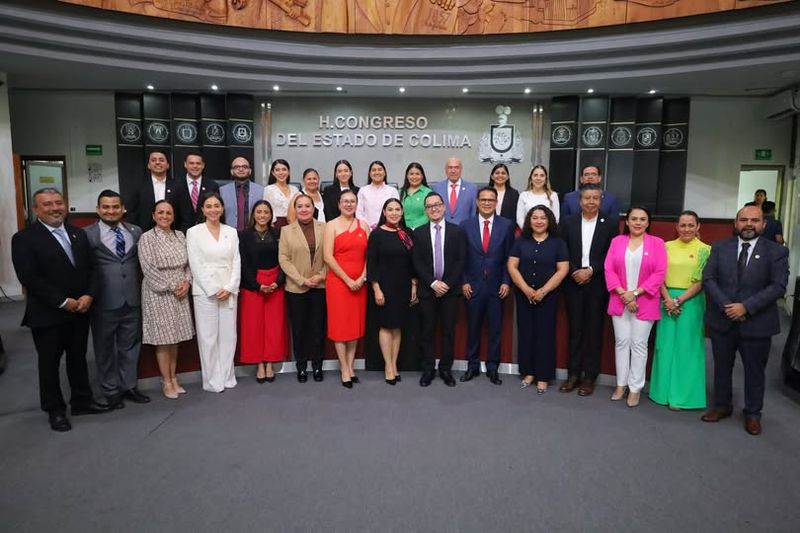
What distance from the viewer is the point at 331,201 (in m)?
5.06

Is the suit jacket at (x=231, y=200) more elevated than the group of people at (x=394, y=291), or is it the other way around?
the suit jacket at (x=231, y=200)

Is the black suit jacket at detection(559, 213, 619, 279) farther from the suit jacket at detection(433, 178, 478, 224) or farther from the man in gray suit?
the man in gray suit

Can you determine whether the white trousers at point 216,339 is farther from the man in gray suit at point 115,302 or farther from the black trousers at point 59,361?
the black trousers at point 59,361

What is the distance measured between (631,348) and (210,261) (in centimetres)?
338

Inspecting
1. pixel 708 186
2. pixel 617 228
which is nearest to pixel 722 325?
pixel 617 228

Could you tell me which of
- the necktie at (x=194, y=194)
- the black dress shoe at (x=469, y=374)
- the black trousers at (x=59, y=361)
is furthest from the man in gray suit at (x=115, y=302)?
the black dress shoe at (x=469, y=374)

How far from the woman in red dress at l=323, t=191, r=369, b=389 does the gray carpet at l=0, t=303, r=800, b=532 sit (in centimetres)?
47

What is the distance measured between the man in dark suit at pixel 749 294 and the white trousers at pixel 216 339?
3.64 m

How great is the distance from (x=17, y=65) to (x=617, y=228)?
8675mm

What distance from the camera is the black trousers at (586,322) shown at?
393 centimetres

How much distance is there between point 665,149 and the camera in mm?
9438

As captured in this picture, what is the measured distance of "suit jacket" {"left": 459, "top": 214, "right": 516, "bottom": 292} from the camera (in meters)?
4.13

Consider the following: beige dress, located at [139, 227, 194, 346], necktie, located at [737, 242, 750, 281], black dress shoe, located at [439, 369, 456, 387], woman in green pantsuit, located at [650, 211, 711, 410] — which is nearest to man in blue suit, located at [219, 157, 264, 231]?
beige dress, located at [139, 227, 194, 346]

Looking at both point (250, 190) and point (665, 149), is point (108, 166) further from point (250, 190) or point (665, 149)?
point (665, 149)
